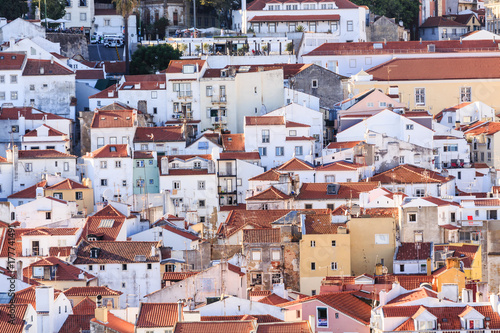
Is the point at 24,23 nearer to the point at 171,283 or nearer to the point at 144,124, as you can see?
the point at 144,124

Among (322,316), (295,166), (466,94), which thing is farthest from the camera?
(466,94)

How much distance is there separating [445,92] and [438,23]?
26.1 meters

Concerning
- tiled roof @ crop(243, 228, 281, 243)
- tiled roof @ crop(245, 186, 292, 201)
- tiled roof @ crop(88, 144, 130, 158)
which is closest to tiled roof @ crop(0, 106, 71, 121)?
tiled roof @ crop(88, 144, 130, 158)

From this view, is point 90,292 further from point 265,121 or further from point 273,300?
point 265,121

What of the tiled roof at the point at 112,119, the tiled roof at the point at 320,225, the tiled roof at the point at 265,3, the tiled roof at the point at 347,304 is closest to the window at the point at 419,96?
the tiled roof at the point at 265,3

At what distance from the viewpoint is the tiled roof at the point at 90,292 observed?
237 feet

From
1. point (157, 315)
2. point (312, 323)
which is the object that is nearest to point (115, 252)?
point (157, 315)

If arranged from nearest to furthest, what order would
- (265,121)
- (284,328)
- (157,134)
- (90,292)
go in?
(284,328)
(90,292)
(265,121)
(157,134)

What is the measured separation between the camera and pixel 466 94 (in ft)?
Answer: 362

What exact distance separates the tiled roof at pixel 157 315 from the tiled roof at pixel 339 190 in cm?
2342

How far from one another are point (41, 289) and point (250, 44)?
51.7 metres

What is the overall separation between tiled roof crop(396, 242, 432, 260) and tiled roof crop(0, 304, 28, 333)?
70.2 feet

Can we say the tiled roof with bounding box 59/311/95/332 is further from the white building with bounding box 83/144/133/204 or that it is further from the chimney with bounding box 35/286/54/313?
the white building with bounding box 83/144/133/204

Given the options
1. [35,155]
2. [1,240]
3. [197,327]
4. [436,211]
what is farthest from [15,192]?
[197,327]
